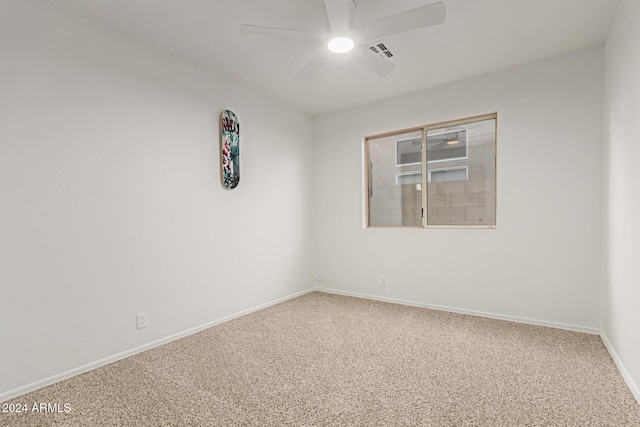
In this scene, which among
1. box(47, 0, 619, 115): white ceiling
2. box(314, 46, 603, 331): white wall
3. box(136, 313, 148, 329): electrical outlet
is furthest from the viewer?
box(314, 46, 603, 331): white wall

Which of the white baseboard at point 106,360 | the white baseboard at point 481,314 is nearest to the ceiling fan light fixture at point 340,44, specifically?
the white baseboard at point 106,360

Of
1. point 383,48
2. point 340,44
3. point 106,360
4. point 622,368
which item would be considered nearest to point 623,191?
point 622,368

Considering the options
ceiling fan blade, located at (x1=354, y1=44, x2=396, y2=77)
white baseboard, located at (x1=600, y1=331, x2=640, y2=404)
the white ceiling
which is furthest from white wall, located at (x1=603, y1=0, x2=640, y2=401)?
ceiling fan blade, located at (x1=354, y1=44, x2=396, y2=77)

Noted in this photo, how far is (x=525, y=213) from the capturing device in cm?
300

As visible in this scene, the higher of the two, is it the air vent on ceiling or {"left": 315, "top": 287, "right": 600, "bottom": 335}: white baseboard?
the air vent on ceiling

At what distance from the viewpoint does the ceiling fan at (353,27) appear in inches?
68.0

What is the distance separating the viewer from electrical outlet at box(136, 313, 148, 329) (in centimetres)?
248

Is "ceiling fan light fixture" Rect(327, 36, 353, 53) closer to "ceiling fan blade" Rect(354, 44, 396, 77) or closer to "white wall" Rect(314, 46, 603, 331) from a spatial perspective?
"ceiling fan blade" Rect(354, 44, 396, 77)

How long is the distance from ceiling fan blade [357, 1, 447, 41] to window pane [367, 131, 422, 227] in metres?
1.98

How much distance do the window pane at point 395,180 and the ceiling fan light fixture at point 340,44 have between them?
6.25ft

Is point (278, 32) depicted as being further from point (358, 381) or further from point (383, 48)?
point (358, 381)

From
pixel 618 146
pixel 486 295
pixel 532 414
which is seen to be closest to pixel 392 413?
pixel 532 414

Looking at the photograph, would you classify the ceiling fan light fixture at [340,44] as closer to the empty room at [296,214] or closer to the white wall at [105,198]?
the empty room at [296,214]

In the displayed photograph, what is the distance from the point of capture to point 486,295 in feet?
10.5
